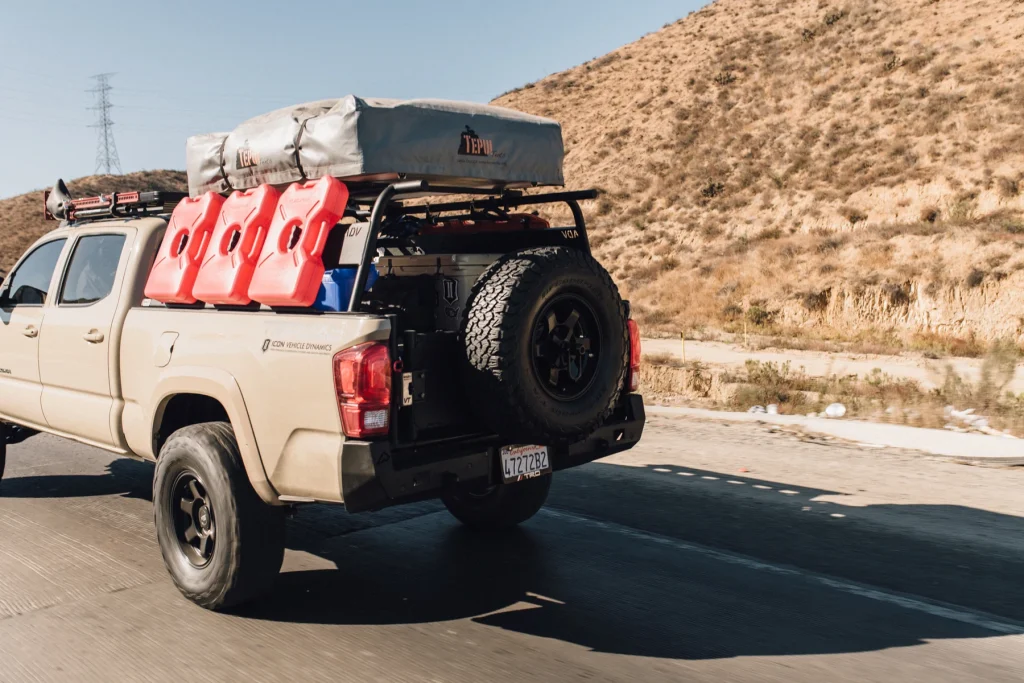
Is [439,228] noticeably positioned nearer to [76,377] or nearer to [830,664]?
[76,377]

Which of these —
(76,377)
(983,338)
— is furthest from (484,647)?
(983,338)

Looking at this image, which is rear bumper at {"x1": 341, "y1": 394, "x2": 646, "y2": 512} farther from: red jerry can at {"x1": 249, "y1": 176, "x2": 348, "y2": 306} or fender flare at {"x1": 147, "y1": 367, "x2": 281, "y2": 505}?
red jerry can at {"x1": 249, "y1": 176, "x2": 348, "y2": 306}

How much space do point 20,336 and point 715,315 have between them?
2284 centimetres

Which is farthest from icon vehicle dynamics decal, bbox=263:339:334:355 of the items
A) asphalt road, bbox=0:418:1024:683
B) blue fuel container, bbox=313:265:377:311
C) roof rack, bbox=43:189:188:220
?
roof rack, bbox=43:189:188:220

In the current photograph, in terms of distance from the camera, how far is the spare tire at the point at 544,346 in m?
4.29

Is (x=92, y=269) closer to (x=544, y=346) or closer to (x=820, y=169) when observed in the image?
(x=544, y=346)

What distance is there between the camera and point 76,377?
585 cm

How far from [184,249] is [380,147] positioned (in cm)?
148

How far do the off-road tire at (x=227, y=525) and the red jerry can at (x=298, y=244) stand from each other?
797 mm

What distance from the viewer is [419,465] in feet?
14.0

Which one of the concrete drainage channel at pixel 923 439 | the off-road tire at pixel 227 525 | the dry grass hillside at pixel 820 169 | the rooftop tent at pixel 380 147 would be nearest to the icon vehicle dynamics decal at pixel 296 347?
the off-road tire at pixel 227 525

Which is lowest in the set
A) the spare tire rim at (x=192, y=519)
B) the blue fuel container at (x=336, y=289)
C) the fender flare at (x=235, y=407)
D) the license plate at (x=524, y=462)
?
the spare tire rim at (x=192, y=519)

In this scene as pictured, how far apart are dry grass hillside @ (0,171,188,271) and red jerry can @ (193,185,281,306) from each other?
54144 millimetres

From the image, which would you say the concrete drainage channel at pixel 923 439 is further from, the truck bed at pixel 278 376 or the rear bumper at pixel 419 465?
the truck bed at pixel 278 376
